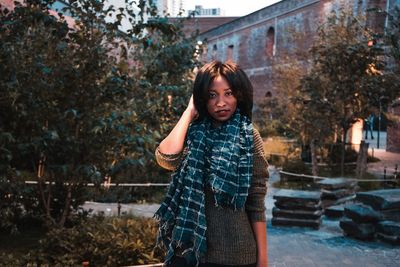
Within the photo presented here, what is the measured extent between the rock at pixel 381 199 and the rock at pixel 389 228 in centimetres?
32

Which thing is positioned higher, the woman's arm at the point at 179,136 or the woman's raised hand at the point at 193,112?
the woman's raised hand at the point at 193,112

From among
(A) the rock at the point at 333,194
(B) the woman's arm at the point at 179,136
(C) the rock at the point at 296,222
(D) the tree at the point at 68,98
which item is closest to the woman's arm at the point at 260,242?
(B) the woman's arm at the point at 179,136

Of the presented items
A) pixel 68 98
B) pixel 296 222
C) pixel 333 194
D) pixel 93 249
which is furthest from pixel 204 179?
pixel 333 194

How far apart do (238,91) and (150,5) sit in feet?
13.7

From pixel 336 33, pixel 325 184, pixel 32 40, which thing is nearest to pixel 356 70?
pixel 336 33

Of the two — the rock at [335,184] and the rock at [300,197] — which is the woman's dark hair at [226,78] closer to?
the rock at [300,197]

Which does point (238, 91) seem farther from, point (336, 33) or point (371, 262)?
point (336, 33)

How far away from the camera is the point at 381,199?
7254mm

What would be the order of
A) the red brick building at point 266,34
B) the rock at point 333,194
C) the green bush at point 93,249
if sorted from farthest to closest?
the red brick building at point 266,34, the rock at point 333,194, the green bush at point 93,249

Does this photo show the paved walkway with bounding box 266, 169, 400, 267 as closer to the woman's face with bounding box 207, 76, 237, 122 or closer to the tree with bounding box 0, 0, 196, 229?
the tree with bounding box 0, 0, 196, 229

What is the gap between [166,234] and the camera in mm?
2301

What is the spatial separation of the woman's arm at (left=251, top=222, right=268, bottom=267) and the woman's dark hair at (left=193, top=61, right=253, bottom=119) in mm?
590

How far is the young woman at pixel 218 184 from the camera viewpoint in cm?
213

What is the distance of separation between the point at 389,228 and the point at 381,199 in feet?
1.92
